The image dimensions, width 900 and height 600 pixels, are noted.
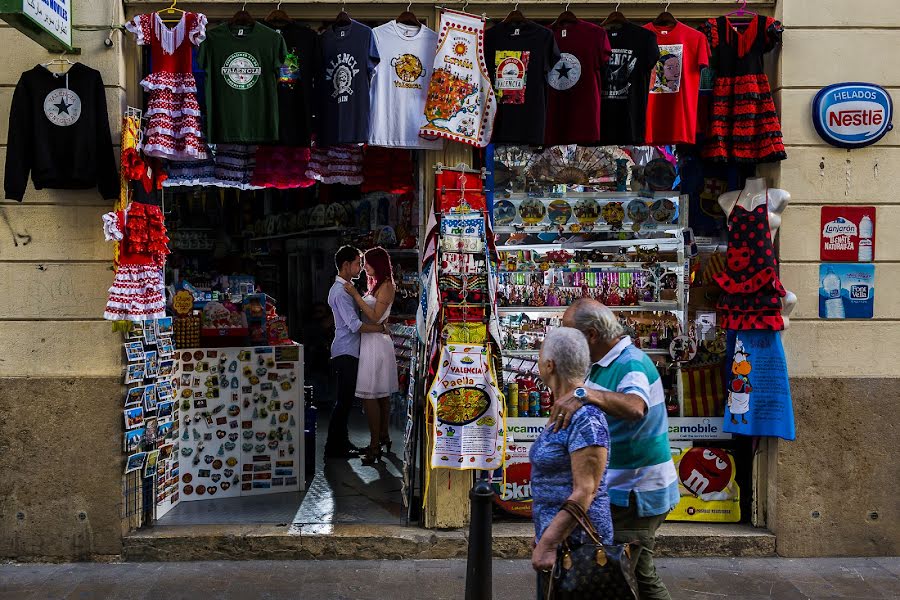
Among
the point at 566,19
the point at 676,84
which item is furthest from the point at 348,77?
the point at 676,84

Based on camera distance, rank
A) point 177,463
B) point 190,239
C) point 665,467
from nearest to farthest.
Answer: point 665,467 → point 177,463 → point 190,239

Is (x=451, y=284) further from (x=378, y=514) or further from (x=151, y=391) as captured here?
(x=151, y=391)

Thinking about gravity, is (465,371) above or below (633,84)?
below

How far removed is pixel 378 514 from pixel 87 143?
3107 mm

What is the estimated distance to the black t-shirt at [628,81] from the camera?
5500 mm

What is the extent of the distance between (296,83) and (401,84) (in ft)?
2.21

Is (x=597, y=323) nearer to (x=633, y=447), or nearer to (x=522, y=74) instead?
(x=633, y=447)

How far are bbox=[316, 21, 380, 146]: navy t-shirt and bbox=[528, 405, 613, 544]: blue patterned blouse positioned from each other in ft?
9.44

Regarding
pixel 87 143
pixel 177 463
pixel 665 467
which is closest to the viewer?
pixel 665 467

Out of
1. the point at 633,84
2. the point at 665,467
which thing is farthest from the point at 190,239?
the point at 665,467

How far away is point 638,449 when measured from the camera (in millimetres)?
3461

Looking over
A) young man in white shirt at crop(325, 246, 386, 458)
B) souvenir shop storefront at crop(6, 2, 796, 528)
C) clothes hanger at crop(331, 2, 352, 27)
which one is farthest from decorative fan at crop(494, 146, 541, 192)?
young man in white shirt at crop(325, 246, 386, 458)

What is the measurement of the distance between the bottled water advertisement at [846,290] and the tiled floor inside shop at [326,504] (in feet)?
10.5

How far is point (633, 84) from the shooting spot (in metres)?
5.54
